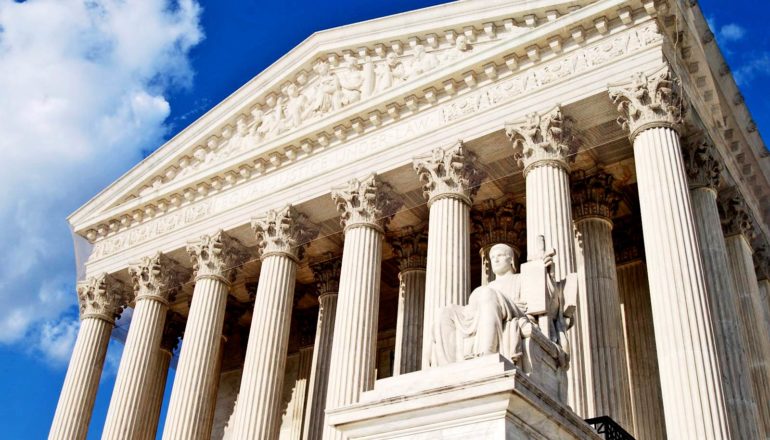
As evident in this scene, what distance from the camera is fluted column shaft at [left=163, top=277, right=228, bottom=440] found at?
76.9 feet

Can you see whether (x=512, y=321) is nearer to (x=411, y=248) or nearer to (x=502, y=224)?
(x=502, y=224)

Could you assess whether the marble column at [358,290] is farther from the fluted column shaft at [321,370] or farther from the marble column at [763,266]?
the marble column at [763,266]

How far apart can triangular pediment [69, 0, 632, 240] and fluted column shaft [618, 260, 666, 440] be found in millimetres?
7637

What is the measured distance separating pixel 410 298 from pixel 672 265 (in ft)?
32.0

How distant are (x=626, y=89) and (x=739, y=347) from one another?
6.53m

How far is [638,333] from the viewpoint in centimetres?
2320

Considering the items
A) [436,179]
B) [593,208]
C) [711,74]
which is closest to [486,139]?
[436,179]

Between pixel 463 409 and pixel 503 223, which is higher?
pixel 503 223

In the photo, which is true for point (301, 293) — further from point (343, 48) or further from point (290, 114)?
point (343, 48)

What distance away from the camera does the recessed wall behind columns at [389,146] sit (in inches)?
795

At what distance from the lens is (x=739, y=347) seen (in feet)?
60.9

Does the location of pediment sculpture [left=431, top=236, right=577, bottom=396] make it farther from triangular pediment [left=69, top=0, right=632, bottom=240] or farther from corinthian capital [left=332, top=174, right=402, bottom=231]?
corinthian capital [left=332, top=174, right=402, bottom=231]

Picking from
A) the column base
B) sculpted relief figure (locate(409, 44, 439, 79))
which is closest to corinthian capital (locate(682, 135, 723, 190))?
sculpted relief figure (locate(409, 44, 439, 79))

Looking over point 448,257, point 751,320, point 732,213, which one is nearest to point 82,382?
point 448,257
